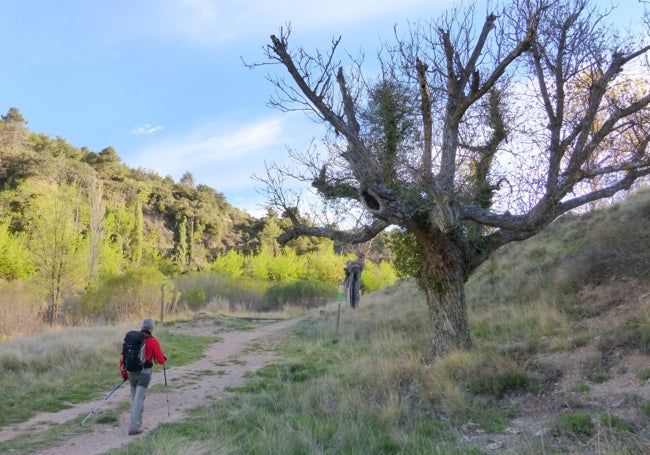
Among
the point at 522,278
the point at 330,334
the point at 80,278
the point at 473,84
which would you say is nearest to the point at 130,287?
the point at 80,278

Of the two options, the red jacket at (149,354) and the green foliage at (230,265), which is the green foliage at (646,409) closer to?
the red jacket at (149,354)

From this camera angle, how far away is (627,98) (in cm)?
997

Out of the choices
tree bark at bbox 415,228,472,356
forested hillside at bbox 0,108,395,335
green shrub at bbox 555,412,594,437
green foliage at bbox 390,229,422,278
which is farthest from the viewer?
forested hillside at bbox 0,108,395,335

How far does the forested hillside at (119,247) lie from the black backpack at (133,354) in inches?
209

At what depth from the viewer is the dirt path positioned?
6762 mm

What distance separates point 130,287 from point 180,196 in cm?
5568

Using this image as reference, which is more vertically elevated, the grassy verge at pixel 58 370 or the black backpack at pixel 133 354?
the black backpack at pixel 133 354

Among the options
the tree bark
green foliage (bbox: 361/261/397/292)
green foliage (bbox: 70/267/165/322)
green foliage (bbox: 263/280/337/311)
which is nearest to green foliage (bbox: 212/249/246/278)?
green foliage (bbox: 263/280/337/311)

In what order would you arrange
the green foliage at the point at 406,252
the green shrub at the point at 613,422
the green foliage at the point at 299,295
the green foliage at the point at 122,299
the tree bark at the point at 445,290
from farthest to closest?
the green foliage at the point at 299,295, the green foliage at the point at 122,299, the green foliage at the point at 406,252, the tree bark at the point at 445,290, the green shrub at the point at 613,422

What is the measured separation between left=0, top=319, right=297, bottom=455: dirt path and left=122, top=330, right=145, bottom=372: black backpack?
0.96 metres

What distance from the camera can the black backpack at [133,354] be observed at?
733 cm

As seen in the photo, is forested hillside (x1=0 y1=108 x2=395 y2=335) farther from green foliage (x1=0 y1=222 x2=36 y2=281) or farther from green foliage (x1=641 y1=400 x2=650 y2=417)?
green foliage (x1=641 y1=400 x2=650 y2=417)

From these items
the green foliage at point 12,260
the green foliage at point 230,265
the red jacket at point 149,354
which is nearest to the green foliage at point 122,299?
the green foliage at point 12,260

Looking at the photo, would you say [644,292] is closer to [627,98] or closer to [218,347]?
[627,98]
